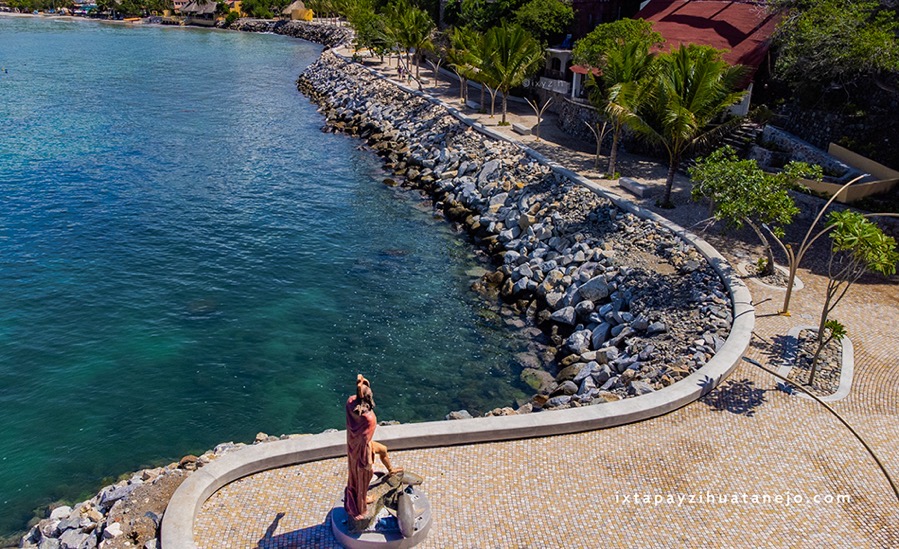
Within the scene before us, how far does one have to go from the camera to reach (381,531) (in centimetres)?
1185

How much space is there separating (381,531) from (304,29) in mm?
122428

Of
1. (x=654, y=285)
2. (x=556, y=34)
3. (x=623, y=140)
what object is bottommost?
(x=654, y=285)

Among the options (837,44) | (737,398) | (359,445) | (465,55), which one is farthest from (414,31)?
(359,445)

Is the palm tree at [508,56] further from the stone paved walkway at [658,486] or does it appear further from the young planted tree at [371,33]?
the stone paved walkway at [658,486]

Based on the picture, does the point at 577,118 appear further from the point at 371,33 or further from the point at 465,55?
the point at 371,33

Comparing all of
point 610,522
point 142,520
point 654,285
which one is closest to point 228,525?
point 142,520

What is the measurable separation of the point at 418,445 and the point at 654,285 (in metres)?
11.5

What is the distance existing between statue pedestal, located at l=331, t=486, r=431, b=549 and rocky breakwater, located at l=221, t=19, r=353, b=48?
87934 millimetres

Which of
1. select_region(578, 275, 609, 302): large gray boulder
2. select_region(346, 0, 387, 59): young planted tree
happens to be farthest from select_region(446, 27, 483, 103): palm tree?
select_region(578, 275, 609, 302): large gray boulder

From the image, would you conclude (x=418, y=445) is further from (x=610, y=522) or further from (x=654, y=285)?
(x=654, y=285)

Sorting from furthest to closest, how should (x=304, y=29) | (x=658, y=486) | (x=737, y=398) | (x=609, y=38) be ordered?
(x=304, y=29) < (x=609, y=38) < (x=737, y=398) < (x=658, y=486)

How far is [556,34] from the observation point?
1953 inches

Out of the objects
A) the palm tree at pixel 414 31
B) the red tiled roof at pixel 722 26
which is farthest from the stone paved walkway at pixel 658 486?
the palm tree at pixel 414 31

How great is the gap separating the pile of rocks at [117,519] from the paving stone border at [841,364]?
14.2 m
